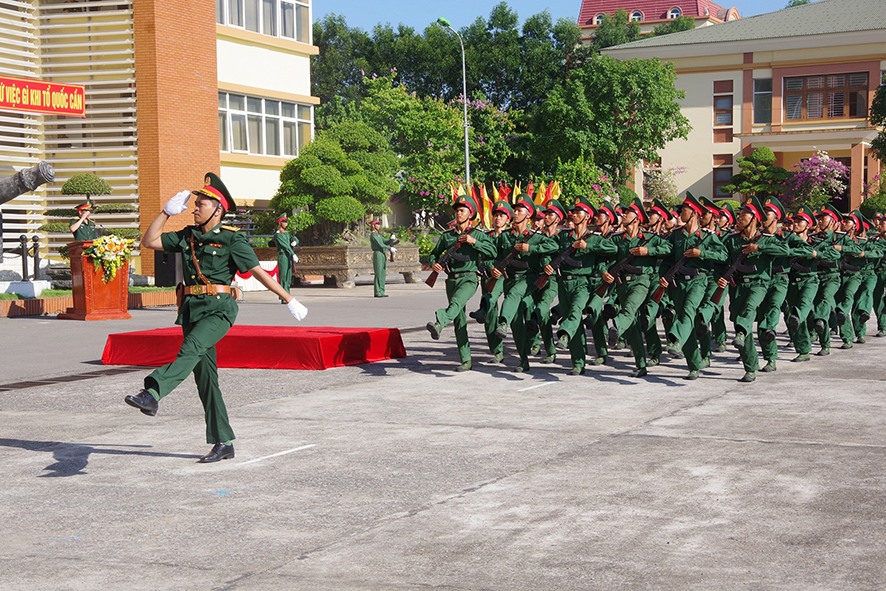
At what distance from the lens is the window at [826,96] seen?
174 feet

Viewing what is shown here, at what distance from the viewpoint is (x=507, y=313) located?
553 inches

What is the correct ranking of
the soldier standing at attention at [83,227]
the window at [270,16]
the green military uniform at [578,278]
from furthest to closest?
the window at [270,16] → the soldier standing at attention at [83,227] → the green military uniform at [578,278]

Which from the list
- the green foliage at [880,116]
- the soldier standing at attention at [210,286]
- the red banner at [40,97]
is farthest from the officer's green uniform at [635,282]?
the green foliage at [880,116]

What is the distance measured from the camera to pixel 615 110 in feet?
171

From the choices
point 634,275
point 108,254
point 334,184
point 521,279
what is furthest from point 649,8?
point 634,275

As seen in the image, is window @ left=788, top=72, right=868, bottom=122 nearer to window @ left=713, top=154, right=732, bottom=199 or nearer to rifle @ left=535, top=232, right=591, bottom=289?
window @ left=713, top=154, right=732, bottom=199

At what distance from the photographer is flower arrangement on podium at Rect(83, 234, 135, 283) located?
21438mm

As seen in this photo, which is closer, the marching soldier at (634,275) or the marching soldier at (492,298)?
the marching soldier at (634,275)

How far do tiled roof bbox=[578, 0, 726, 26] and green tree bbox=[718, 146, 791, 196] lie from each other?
57.8 m

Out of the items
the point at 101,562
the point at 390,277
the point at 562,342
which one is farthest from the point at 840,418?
the point at 390,277

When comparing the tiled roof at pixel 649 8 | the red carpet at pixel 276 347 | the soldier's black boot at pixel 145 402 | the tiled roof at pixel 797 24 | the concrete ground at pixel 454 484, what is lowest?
the concrete ground at pixel 454 484

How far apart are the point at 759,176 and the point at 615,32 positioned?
37145 millimetres

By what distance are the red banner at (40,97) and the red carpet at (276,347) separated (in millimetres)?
13777

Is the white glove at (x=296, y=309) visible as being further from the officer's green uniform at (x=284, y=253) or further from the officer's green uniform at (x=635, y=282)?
the officer's green uniform at (x=284, y=253)
